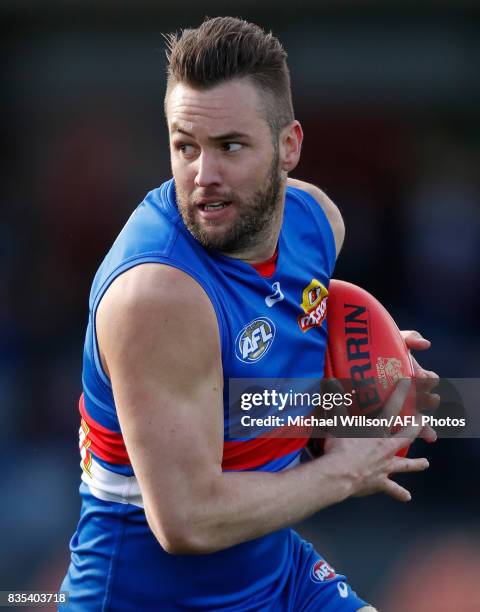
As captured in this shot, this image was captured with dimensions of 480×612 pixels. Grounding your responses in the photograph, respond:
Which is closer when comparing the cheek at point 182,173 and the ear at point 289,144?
the cheek at point 182,173

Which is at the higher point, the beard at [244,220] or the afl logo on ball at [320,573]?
the beard at [244,220]

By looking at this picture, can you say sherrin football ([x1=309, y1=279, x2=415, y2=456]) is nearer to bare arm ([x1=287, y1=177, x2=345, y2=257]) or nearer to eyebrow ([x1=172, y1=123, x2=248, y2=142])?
bare arm ([x1=287, y1=177, x2=345, y2=257])

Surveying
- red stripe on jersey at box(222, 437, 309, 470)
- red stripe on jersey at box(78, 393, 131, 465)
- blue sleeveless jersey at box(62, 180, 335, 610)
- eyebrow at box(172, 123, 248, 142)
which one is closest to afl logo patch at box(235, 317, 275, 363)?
blue sleeveless jersey at box(62, 180, 335, 610)

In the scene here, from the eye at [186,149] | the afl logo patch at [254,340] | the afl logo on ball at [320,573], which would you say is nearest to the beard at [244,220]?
the eye at [186,149]

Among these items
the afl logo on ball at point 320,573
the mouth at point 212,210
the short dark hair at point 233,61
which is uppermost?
the short dark hair at point 233,61

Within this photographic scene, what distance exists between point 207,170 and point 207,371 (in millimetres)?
570

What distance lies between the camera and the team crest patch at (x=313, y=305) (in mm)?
3246

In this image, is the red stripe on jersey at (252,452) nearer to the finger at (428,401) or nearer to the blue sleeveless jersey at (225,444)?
the blue sleeveless jersey at (225,444)

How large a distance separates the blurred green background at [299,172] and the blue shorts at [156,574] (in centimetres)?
332

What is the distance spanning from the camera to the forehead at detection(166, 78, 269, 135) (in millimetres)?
2805

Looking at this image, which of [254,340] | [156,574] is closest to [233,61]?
[254,340]

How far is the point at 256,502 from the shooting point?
9.07ft

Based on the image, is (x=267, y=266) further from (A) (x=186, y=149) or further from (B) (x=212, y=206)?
(A) (x=186, y=149)

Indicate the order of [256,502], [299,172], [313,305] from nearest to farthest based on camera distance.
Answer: [256,502], [313,305], [299,172]
